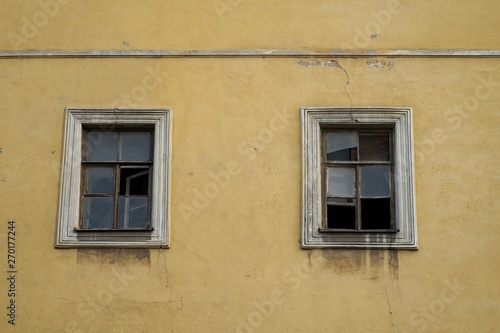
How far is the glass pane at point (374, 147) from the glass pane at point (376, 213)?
50 cm

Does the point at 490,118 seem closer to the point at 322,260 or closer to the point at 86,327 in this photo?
the point at 322,260

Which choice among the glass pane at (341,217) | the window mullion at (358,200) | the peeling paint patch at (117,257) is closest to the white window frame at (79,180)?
the peeling paint patch at (117,257)

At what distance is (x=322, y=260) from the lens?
10000 millimetres

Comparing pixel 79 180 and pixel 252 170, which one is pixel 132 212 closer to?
pixel 79 180

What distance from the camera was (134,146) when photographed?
34.6ft

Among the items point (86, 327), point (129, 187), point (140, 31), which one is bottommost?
point (86, 327)

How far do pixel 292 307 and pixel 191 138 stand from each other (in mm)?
2190

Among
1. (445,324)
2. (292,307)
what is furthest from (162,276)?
(445,324)
